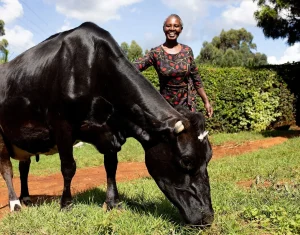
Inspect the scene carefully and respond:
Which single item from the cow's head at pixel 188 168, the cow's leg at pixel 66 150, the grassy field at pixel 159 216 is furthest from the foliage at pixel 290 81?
the cow's head at pixel 188 168

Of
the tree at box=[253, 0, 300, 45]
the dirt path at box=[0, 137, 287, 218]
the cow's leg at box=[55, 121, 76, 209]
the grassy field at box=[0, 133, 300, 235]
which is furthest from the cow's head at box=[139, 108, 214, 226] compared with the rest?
the tree at box=[253, 0, 300, 45]

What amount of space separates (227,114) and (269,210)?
1131 centimetres

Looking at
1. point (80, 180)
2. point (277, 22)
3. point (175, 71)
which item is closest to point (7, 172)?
point (175, 71)

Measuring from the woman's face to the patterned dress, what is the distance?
0.18m

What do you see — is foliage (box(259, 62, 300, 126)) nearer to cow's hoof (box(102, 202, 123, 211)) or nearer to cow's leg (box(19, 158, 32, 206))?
cow's leg (box(19, 158, 32, 206))

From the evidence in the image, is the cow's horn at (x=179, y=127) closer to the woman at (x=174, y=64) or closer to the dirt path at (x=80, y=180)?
the woman at (x=174, y=64)

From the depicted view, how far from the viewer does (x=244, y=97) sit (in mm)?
14648

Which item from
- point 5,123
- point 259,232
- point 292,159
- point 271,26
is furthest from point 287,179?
point 271,26

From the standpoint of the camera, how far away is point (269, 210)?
347 cm

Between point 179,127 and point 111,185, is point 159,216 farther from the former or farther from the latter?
point 111,185

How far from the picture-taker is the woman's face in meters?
4.60

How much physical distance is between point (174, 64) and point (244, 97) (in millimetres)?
10555

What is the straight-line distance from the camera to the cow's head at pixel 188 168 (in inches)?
129

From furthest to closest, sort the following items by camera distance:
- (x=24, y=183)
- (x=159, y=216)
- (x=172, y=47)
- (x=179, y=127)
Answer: (x=24, y=183) → (x=172, y=47) → (x=159, y=216) → (x=179, y=127)
